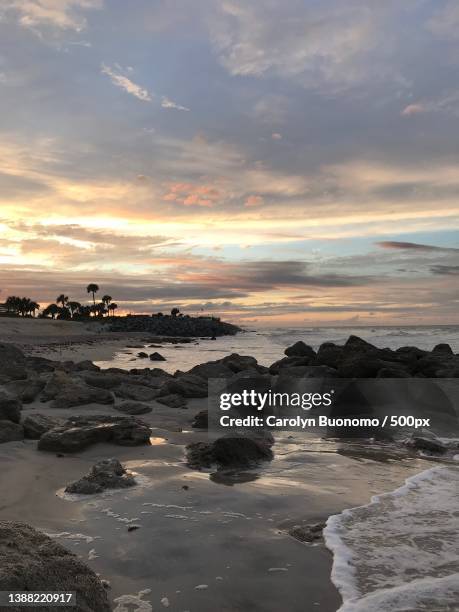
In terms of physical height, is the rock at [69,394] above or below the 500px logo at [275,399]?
above

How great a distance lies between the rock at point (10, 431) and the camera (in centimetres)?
747

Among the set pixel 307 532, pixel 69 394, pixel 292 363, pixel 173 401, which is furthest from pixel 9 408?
pixel 292 363

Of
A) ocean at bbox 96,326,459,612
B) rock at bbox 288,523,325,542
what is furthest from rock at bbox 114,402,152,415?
rock at bbox 288,523,325,542

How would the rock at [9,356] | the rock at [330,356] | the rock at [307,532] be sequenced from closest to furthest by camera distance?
the rock at [307,532]
the rock at [9,356]
the rock at [330,356]

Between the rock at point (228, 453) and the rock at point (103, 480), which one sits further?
the rock at point (228, 453)

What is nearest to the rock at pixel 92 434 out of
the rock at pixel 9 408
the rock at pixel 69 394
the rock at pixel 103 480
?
the rock at pixel 9 408

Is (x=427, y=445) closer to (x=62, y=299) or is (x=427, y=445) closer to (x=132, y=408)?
(x=132, y=408)

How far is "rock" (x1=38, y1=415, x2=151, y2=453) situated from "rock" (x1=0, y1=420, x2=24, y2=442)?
0.50 metres

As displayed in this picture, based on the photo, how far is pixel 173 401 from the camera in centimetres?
1220

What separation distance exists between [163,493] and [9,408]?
366 cm

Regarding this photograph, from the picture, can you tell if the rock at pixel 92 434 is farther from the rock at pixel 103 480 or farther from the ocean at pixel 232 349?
the ocean at pixel 232 349

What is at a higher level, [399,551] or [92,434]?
[92,434]

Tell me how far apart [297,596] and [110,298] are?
472 feet

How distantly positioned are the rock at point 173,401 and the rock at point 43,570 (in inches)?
338
